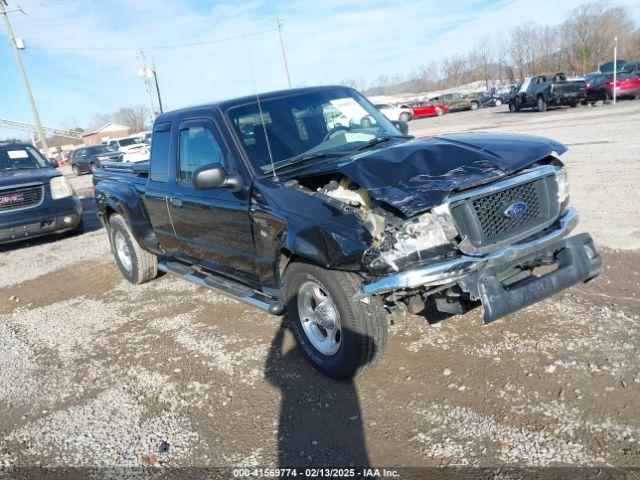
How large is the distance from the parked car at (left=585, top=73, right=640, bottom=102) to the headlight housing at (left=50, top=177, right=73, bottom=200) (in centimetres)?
2539

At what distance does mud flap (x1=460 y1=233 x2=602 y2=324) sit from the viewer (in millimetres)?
2957

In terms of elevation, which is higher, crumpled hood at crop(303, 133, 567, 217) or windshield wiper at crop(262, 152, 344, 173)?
windshield wiper at crop(262, 152, 344, 173)

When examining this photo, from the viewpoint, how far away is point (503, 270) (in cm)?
315

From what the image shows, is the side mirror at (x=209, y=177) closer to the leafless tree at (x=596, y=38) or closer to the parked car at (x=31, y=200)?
the parked car at (x=31, y=200)

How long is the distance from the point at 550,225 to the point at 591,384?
1.06 meters

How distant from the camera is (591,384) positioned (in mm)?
3150

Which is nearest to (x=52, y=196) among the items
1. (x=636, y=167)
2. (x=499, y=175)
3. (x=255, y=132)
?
(x=255, y=132)

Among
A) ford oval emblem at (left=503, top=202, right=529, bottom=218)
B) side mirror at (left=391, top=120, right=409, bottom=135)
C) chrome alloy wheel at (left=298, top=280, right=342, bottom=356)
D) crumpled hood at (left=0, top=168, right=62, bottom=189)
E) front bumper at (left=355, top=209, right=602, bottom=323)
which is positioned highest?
crumpled hood at (left=0, top=168, right=62, bottom=189)

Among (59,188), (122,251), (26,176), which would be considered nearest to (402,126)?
(122,251)

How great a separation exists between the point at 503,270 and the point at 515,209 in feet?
1.43

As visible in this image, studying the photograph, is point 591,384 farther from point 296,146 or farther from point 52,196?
point 52,196

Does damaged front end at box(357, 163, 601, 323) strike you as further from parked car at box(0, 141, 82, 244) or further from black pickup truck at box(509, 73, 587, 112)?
black pickup truck at box(509, 73, 587, 112)

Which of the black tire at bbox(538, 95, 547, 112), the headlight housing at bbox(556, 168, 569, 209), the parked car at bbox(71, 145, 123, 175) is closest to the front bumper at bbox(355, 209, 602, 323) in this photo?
the headlight housing at bbox(556, 168, 569, 209)

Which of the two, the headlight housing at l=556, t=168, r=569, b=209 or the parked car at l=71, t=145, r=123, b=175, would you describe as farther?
the parked car at l=71, t=145, r=123, b=175
